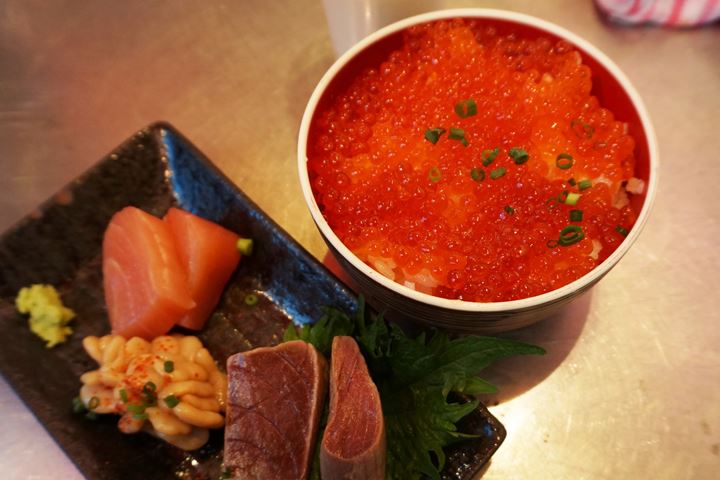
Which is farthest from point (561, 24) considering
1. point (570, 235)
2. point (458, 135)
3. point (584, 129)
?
point (570, 235)

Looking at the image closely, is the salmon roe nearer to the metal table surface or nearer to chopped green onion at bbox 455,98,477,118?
chopped green onion at bbox 455,98,477,118

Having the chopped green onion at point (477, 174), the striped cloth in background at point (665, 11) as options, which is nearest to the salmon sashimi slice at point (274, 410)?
the chopped green onion at point (477, 174)

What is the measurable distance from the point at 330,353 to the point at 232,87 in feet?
3.45

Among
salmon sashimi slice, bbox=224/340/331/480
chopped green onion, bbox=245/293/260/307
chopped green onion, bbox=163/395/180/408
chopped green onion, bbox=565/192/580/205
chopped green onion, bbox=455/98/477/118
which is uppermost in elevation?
chopped green onion, bbox=455/98/477/118

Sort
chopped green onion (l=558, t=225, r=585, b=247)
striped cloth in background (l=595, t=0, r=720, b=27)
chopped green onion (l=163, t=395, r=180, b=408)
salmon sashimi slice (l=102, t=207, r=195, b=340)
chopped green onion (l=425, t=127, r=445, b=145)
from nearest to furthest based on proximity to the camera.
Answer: chopped green onion (l=558, t=225, r=585, b=247), chopped green onion (l=425, t=127, r=445, b=145), chopped green onion (l=163, t=395, r=180, b=408), salmon sashimi slice (l=102, t=207, r=195, b=340), striped cloth in background (l=595, t=0, r=720, b=27)

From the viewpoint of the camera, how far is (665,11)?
1.93m

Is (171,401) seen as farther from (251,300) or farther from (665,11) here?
(665,11)

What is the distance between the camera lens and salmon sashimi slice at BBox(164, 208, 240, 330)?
5.17ft

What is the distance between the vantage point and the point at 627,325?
1.54m

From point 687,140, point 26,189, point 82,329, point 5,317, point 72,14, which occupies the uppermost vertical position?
point 72,14

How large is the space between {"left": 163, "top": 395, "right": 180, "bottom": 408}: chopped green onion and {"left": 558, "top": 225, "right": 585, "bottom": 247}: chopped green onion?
35.2 inches

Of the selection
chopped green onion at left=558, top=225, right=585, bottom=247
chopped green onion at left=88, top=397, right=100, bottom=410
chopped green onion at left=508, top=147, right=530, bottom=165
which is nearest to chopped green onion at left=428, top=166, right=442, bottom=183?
chopped green onion at left=508, top=147, right=530, bottom=165

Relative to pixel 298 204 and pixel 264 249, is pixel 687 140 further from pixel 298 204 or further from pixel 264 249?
pixel 264 249

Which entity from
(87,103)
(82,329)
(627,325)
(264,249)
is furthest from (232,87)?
(627,325)
